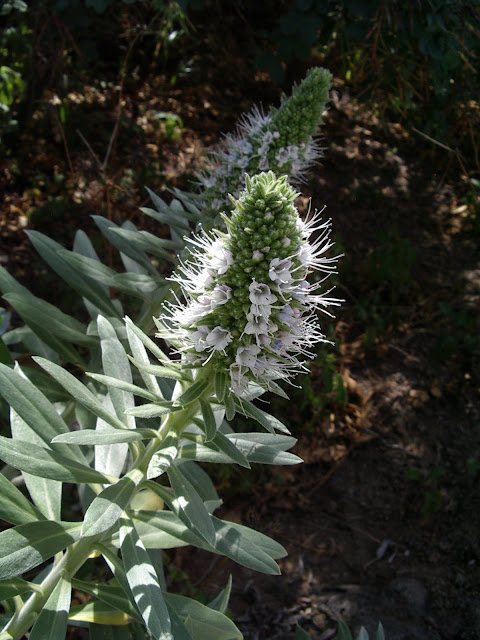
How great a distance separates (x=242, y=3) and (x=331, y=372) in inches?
147

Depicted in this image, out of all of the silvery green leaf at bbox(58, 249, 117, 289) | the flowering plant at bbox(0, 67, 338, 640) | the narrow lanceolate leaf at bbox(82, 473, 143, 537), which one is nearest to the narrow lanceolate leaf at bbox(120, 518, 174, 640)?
the flowering plant at bbox(0, 67, 338, 640)

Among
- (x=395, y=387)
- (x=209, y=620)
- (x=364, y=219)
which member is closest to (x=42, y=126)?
(x=364, y=219)

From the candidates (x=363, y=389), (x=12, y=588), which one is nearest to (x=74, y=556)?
(x=12, y=588)

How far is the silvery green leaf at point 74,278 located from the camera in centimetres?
258

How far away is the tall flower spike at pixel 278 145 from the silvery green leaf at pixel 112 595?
1427mm

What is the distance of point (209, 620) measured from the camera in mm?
1876

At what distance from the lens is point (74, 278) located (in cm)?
264

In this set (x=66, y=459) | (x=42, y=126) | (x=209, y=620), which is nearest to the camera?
(x=66, y=459)

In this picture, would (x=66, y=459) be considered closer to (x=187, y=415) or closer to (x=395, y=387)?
(x=187, y=415)

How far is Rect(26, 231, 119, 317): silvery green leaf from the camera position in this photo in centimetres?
258

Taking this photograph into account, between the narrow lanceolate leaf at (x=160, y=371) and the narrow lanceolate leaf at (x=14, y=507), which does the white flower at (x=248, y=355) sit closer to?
the narrow lanceolate leaf at (x=160, y=371)

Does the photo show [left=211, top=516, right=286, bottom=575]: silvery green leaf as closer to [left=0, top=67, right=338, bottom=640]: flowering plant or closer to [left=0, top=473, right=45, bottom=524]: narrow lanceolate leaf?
[left=0, top=67, right=338, bottom=640]: flowering plant

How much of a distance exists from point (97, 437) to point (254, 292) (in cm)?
56

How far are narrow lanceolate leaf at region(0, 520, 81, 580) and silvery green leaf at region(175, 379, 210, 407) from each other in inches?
20.3
